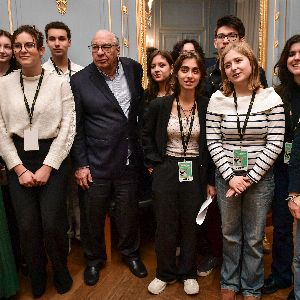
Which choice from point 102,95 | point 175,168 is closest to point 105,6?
point 102,95

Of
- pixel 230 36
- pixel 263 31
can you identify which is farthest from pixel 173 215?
pixel 263 31

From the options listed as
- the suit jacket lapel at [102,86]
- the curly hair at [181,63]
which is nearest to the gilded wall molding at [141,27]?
the suit jacket lapel at [102,86]

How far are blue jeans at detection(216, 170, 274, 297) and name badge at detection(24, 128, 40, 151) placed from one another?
3.62 ft

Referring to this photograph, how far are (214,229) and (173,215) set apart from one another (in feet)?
1.37

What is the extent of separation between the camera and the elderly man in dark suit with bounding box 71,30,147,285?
225 cm

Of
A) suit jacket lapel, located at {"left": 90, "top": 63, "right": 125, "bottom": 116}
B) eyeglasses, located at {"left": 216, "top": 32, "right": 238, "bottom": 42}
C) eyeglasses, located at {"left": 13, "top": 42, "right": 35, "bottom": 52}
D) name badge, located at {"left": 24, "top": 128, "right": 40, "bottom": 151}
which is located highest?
eyeglasses, located at {"left": 216, "top": 32, "right": 238, "bottom": 42}

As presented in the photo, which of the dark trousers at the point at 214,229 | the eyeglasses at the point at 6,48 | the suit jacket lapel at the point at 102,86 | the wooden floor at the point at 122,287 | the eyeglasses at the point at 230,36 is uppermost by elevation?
the eyeglasses at the point at 230,36

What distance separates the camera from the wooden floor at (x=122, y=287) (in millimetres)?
2234

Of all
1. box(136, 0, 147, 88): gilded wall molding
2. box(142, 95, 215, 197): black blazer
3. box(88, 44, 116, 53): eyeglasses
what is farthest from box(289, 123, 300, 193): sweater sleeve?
box(136, 0, 147, 88): gilded wall molding

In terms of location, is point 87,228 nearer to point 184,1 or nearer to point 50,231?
point 50,231

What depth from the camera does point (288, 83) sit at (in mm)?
1991

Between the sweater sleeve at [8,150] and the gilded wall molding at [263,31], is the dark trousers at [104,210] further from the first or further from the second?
the gilded wall molding at [263,31]

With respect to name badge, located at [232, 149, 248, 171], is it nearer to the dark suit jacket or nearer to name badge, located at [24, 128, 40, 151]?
the dark suit jacket

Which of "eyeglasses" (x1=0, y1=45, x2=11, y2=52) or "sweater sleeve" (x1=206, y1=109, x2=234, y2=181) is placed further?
"eyeglasses" (x1=0, y1=45, x2=11, y2=52)
